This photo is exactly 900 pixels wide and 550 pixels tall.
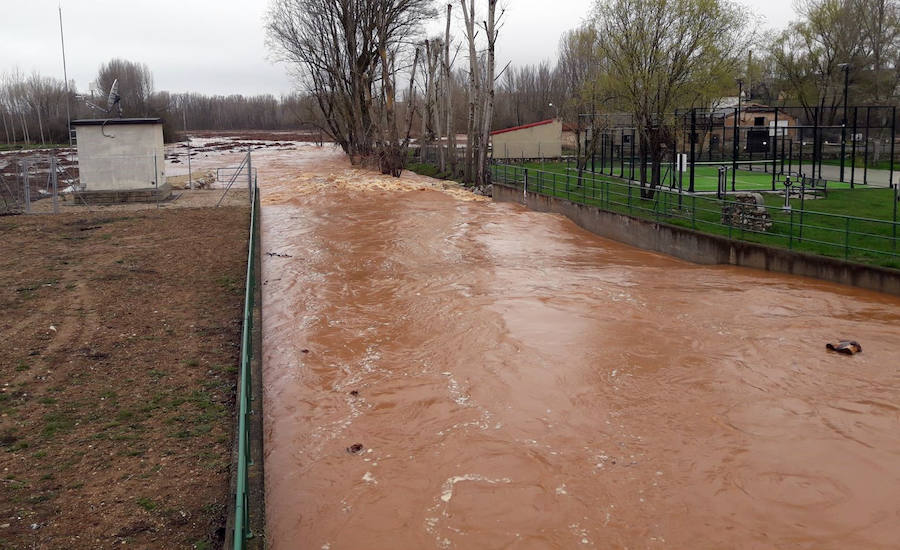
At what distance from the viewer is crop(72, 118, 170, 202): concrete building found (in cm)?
3156

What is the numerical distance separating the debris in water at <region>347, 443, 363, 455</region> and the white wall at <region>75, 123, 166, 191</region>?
25048 millimetres

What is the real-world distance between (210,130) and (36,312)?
15318cm

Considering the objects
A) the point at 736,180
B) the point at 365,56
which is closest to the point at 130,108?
the point at 365,56

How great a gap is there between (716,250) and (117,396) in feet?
57.3

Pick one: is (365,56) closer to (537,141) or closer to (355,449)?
(537,141)

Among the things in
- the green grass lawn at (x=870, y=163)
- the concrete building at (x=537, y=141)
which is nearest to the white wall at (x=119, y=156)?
the concrete building at (x=537, y=141)

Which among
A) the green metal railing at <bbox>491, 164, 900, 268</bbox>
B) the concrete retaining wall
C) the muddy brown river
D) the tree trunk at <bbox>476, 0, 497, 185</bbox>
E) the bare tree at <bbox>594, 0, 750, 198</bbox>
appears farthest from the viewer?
the tree trunk at <bbox>476, 0, 497, 185</bbox>

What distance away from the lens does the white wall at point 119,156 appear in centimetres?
3162

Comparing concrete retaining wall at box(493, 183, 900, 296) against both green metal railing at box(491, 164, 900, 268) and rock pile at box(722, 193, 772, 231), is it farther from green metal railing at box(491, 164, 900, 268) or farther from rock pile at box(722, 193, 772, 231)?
rock pile at box(722, 193, 772, 231)

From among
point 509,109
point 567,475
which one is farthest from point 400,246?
point 509,109

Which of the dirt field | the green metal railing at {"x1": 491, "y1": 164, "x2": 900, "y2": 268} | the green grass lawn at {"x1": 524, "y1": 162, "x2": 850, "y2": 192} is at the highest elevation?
the green grass lawn at {"x1": 524, "y1": 162, "x2": 850, "y2": 192}

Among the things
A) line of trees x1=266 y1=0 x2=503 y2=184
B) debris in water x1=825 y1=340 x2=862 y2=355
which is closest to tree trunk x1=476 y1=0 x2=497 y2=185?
line of trees x1=266 y1=0 x2=503 y2=184

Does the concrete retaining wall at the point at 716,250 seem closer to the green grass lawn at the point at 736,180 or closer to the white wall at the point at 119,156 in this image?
the green grass lawn at the point at 736,180

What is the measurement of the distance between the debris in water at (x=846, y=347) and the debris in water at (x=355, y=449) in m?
9.19
